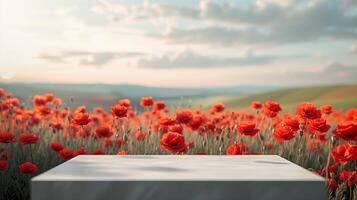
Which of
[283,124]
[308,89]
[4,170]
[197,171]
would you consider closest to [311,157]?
[283,124]

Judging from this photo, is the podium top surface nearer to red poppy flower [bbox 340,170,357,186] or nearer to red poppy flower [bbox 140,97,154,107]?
red poppy flower [bbox 340,170,357,186]

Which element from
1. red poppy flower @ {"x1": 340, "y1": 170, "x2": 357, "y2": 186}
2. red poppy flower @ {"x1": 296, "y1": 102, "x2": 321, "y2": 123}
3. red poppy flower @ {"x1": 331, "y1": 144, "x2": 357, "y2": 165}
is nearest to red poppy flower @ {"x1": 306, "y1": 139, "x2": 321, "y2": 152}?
red poppy flower @ {"x1": 296, "y1": 102, "x2": 321, "y2": 123}

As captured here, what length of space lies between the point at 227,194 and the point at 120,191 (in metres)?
0.55

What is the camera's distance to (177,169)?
296cm

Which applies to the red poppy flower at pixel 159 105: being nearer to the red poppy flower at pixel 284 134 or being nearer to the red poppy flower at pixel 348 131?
the red poppy flower at pixel 284 134

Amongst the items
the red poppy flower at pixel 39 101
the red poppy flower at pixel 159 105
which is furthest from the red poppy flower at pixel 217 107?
the red poppy flower at pixel 39 101

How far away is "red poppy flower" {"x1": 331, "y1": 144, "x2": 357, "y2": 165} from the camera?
12.3ft

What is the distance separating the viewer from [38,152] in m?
5.05

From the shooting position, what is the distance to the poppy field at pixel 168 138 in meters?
4.16

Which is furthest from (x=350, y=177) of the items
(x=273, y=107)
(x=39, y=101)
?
(x=39, y=101)

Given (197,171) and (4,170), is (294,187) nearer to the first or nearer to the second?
(197,171)

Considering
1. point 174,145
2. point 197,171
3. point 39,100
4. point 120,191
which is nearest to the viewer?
point 120,191

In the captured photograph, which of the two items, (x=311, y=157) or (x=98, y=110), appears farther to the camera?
(x=98, y=110)

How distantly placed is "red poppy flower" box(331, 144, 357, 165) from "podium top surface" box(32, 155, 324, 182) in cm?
53
